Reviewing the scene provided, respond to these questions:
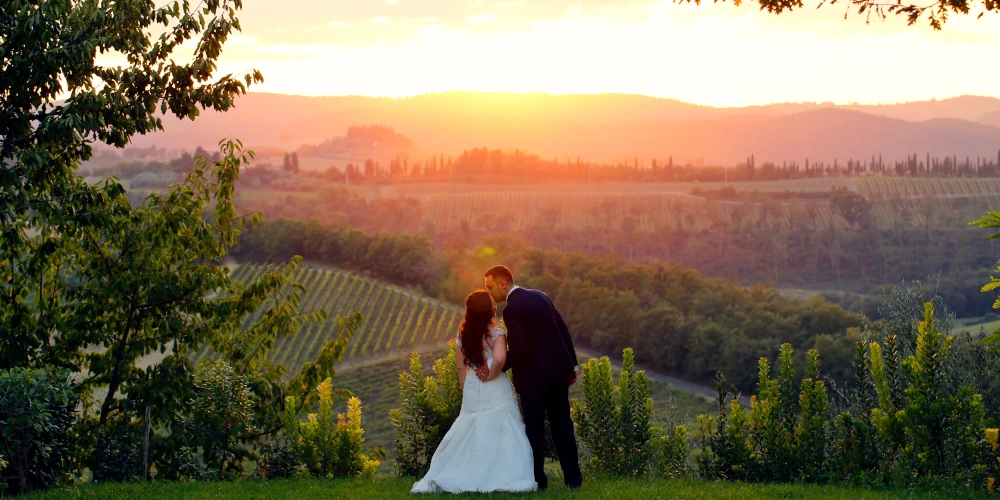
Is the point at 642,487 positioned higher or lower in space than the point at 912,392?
lower

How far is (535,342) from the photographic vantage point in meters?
6.54

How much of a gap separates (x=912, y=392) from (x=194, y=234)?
22.5 feet

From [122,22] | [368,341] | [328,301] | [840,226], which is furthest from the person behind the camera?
[840,226]

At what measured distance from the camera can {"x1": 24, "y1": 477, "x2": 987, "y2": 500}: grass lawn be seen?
6.26 m

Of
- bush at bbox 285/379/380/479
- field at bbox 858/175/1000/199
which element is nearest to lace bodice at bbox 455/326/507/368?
bush at bbox 285/379/380/479

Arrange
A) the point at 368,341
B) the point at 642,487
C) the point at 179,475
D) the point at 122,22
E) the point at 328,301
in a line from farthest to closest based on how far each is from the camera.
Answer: the point at 328,301 → the point at 368,341 → the point at 122,22 → the point at 179,475 → the point at 642,487

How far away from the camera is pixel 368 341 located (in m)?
69.8

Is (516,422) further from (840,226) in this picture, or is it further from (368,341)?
(840,226)

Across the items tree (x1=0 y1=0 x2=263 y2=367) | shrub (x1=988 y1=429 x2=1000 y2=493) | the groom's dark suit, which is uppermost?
tree (x1=0 y1=0 x2=263 y2=367)

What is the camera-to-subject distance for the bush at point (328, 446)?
7.71 m

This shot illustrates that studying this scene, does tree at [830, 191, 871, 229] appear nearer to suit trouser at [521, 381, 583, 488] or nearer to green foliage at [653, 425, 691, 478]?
→ green foliage at [653, 425, 691, 478]

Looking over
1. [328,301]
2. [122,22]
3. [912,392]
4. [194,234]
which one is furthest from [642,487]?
[328,301]

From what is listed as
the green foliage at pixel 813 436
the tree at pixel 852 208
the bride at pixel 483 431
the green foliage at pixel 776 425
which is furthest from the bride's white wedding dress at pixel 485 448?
the tree at pixel 852 208

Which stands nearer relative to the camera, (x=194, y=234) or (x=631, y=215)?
(x=194, y=234)
